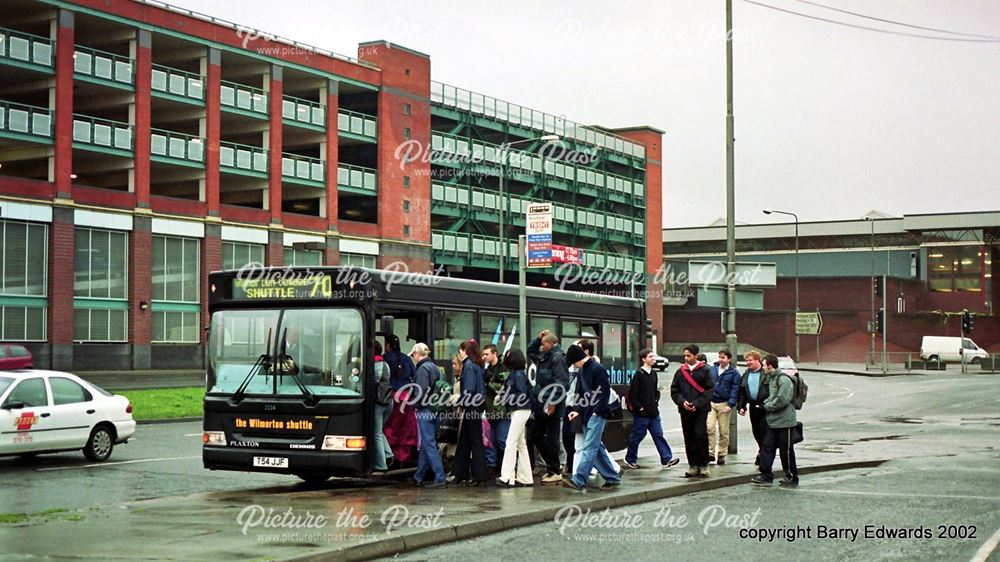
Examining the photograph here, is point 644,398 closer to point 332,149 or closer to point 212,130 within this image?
point 212,130

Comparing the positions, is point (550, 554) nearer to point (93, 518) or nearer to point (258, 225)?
point (93, 518)

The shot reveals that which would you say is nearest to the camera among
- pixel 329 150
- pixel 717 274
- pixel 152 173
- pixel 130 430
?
pixel 130 430

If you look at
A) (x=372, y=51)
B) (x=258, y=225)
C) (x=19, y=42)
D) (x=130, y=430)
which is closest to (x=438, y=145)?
(x=372, y=51)

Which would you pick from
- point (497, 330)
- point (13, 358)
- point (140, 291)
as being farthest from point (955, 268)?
point (497, 330)

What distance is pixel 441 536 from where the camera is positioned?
34.6ft

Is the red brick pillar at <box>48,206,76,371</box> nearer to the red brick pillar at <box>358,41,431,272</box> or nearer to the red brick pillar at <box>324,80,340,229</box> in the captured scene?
the red brick pillar at <box>324,80,340,229</box>

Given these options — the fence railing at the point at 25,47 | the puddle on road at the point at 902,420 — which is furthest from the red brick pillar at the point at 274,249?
the puddle on road at the point at 902,420

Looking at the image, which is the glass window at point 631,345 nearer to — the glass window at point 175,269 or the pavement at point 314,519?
the pavement at point 314,519

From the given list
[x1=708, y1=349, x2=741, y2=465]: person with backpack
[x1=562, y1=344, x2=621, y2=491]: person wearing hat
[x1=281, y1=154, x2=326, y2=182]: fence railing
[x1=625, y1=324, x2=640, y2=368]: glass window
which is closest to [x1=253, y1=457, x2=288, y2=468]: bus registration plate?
[x1=562, y1=344, x2=621, y2=491]: person wearing hat

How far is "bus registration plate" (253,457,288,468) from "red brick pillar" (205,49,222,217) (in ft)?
135

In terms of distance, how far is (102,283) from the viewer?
4862 cm

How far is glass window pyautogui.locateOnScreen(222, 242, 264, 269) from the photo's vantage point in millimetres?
54625

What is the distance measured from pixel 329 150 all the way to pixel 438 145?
962 cm

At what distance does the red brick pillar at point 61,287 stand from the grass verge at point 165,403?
38.7ft
